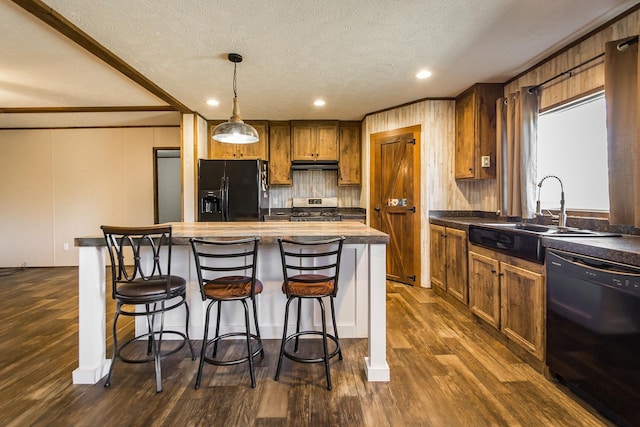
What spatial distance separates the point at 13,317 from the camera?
9.73ft

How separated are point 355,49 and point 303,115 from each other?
2.11 meters

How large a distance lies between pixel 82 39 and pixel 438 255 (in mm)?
4042

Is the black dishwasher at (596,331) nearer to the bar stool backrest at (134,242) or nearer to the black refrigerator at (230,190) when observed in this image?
the bar stool backrest at (134,242)

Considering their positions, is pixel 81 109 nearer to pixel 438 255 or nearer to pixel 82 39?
pixel 82 39

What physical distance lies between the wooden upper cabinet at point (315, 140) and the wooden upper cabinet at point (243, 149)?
1.50 feet

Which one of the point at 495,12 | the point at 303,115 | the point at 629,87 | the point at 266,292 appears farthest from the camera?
the point at 303,115

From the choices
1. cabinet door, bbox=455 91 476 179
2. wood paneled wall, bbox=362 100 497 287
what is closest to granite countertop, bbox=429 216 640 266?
cabinet door, bbox=455 91 476 179

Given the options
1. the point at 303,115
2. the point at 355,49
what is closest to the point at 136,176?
the point at 303,115

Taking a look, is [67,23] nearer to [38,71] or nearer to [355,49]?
[38,71]

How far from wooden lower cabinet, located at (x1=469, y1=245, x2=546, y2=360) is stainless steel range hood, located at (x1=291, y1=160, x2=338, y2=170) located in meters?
2.73

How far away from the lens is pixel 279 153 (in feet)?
15.9

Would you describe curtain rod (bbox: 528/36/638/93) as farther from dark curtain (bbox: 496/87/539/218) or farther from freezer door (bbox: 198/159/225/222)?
freezer door (bbox: 198/159/225/222)

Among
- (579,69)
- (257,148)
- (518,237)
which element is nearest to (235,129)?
(257,148)

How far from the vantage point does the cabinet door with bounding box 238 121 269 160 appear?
4773mm
